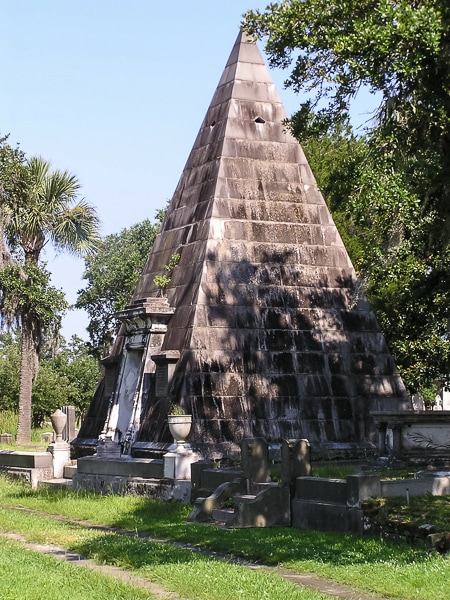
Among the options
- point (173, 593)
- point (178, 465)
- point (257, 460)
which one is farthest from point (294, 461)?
point (173, 593)

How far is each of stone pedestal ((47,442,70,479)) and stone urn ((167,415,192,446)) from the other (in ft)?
14.7

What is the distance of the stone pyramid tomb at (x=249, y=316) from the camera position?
70.4 ft

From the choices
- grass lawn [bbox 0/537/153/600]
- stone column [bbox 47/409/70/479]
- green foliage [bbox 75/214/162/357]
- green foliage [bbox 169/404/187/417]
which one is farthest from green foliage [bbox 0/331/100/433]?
grass lawn [bbox 0/537/153/600]

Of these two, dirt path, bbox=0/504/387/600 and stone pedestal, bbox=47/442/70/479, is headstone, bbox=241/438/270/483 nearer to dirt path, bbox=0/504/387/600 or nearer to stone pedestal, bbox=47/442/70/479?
dirt path, bbox=0/504/387/600

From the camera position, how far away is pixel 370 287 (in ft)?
94.6

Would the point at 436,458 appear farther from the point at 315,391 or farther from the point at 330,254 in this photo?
the point at 330,254

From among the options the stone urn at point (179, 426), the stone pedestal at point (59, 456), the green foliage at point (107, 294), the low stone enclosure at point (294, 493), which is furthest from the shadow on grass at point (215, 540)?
the green foliage at point (107, 294)

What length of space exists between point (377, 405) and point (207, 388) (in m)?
3.93

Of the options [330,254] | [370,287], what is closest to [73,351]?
[370,287]

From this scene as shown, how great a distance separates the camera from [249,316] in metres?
22.1

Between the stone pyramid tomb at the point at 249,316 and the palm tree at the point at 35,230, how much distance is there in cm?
1208

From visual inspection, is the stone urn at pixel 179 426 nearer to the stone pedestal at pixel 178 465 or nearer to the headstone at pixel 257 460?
the stone pedestal at pixel 178 465

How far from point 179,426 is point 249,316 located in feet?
10.8

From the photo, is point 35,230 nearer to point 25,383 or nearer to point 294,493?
point 25,383
